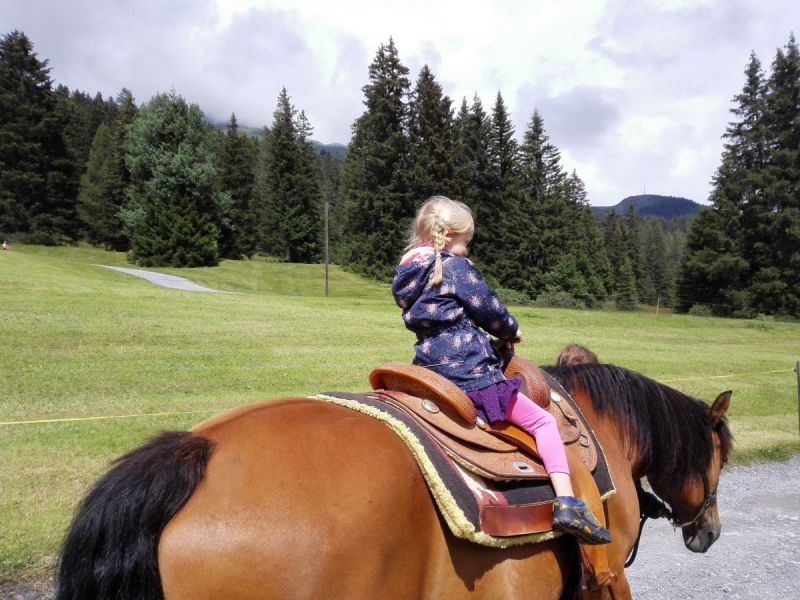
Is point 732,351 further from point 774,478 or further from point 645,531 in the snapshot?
point 645,531

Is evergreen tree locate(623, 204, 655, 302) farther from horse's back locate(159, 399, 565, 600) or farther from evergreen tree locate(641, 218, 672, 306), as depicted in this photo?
horse's back locate(159, 399, 565, 600)

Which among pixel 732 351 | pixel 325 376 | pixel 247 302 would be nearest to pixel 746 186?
pixel 732 351

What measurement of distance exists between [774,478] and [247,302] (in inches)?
785

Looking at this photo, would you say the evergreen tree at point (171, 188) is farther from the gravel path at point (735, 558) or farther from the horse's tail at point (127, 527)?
the horse's tail at point (127, 527)

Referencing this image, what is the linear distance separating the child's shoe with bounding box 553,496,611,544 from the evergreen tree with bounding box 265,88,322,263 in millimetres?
55303

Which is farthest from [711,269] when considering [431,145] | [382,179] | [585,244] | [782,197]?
[382,179]

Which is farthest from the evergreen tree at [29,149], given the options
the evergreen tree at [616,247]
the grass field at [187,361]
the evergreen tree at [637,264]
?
the evergreen tree at [637,264]

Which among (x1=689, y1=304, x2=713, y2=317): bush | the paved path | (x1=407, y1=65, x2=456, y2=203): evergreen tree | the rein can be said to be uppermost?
(x1=407, y1=65, x2=456, y2=203): evergreen tree

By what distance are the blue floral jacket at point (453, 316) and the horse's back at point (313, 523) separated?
1.61 feet

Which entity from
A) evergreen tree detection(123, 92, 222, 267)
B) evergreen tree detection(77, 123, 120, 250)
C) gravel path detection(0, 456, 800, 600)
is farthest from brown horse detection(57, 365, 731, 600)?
evergreen tree detection(77, 123, 120, 250)

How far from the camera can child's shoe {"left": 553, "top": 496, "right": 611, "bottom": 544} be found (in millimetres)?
2291

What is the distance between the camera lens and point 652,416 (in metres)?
3.36

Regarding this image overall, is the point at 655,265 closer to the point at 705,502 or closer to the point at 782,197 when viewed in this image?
the point at 782,197

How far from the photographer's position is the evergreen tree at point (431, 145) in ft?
148
